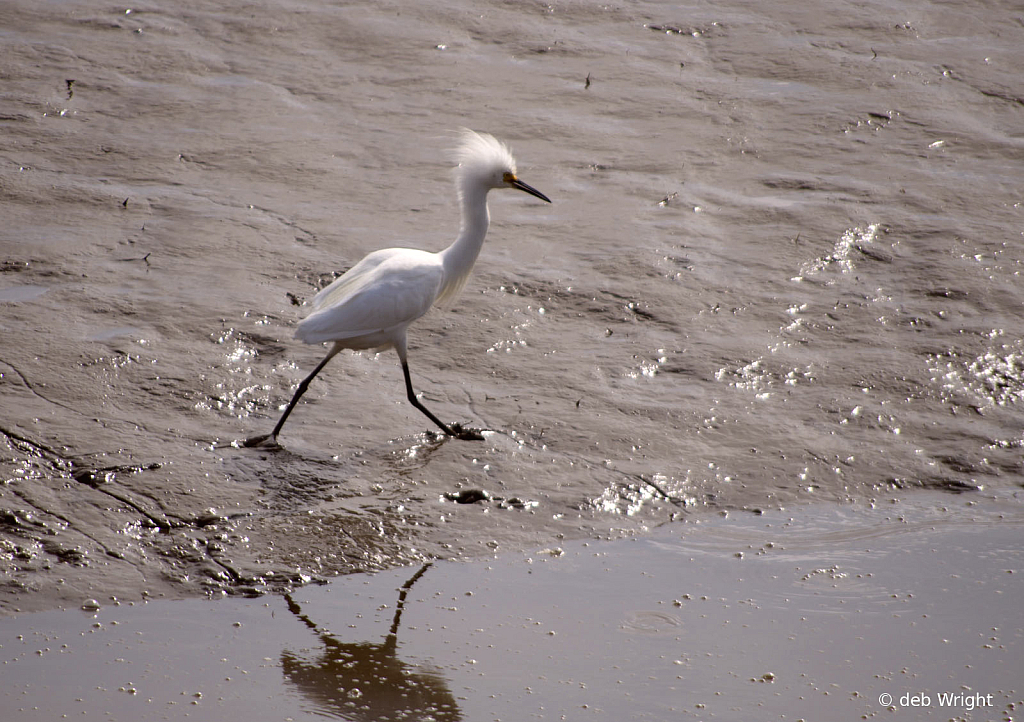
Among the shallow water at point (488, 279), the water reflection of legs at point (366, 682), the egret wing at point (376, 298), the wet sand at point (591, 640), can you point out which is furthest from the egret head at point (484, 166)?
the water reflection of legs at point (366, 682)

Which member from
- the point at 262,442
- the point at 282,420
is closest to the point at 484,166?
the point at 282,420

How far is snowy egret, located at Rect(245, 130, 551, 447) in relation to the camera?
4.77 metres

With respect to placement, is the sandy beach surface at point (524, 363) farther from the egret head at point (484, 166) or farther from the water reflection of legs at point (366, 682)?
the egret head at point (484, 166)

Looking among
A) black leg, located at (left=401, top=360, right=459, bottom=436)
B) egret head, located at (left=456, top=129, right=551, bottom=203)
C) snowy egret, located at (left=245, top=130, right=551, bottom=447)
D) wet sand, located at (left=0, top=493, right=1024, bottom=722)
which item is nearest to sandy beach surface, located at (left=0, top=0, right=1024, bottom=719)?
wet sand, located at (left=0, top=493, right=1024, bottom=722)

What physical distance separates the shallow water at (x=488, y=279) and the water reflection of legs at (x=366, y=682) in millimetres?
435

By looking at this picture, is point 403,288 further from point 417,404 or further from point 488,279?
point 488,279

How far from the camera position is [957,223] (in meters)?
7.18

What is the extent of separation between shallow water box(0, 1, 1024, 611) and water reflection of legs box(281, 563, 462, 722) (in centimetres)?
44

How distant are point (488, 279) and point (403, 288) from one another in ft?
4.80

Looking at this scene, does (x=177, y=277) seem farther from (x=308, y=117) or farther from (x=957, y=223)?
(x=957, y=223)

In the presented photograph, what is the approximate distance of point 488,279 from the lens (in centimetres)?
632

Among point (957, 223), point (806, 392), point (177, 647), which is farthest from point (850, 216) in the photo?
point (177, 647)

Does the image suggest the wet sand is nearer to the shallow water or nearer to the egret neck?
the shallow water

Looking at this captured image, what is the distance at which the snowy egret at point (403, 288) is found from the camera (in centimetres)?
477
